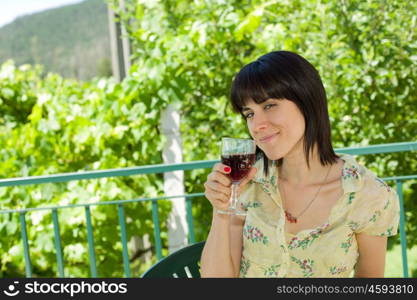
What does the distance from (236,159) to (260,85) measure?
207 mm

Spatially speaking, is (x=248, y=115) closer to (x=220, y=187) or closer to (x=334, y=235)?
(x=220, y=187)

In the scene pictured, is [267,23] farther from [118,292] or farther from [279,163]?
[118,292]

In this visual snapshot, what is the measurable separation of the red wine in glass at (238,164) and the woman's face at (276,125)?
6cm

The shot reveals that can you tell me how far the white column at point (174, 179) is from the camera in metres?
3.44

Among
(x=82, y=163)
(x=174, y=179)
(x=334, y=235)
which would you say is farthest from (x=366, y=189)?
(x=82, y=163)

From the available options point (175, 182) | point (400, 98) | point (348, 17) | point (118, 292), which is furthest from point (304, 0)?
point (118, 292)

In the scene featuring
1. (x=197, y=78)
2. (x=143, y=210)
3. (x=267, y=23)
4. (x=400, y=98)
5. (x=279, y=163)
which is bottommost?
(x=143, y=210)

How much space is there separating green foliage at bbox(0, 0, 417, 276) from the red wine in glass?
5.48 feet

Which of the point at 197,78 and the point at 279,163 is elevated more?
the point at 197,78

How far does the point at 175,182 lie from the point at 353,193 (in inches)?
79.8

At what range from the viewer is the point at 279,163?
65.7 inches

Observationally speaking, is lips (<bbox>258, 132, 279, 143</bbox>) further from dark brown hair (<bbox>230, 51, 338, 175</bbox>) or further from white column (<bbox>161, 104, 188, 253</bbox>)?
white column (<bbox>161, 104, 188, 253</bbox>)

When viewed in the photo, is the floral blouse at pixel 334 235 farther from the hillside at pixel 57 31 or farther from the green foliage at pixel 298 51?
the hillside at pixel 57 31

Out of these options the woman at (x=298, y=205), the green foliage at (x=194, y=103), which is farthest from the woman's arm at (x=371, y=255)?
the green foliage at (x=194, y=103)
